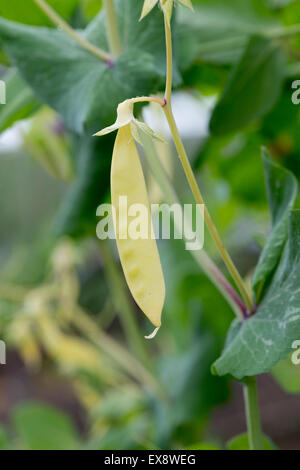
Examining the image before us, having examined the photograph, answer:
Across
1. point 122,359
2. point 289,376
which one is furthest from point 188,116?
point 289,376

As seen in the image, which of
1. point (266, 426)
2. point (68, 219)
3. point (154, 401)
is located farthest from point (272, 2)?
point (266, 426)

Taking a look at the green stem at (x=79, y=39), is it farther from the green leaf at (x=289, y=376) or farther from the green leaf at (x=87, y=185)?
the green leaf at (x=289, y=376)

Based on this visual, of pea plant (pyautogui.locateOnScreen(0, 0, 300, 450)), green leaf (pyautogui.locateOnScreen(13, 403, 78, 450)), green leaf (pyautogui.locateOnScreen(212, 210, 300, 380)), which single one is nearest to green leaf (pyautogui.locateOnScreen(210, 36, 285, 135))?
pea plant (pyautogui.locateOnScreen(0, 0, 300, 450))

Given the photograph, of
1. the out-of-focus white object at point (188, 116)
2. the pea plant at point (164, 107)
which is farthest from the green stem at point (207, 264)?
the out-of-focus white object at point (188, 116)

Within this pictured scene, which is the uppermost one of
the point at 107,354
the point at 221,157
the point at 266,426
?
the point at 221,157

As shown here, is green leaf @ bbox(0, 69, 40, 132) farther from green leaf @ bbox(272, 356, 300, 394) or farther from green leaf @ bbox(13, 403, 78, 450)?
green leaf @ bbox(13, 403, 78, 450)

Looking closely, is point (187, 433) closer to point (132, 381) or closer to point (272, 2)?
point (132, 381)

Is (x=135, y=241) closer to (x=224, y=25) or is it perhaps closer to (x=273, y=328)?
(x=273, y=328)
